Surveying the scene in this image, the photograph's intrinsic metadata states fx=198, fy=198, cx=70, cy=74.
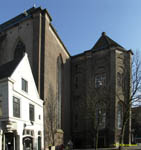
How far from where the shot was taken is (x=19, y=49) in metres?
33.4

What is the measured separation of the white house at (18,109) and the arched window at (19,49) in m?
10.5

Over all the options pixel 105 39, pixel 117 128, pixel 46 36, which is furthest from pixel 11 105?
pixel 105 39

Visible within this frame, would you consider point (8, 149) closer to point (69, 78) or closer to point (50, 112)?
point (50, 112)

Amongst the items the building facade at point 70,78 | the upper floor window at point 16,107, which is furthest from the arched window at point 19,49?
the upper floor window at point 16,107

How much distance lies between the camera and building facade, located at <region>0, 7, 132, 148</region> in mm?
29797

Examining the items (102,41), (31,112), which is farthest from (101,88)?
(31,112)

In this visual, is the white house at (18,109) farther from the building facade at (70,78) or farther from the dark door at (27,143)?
the building facade at (70,78)

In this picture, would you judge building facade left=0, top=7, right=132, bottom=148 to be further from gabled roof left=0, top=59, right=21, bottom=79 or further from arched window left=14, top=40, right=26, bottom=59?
gabled roof left=0, top=59, right=21, bottom=79

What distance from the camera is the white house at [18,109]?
1742 cm

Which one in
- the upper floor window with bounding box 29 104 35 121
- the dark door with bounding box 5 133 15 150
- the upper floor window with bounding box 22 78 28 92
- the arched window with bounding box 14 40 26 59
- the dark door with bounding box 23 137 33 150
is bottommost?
the dark door with bounding box 23 137 33 150

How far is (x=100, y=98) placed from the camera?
95.3 ft

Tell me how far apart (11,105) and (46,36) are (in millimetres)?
16252

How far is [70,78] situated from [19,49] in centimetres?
1400

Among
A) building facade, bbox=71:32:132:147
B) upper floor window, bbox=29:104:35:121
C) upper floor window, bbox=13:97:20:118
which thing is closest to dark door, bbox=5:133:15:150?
upper floor window, bbox=13:97:20:118
